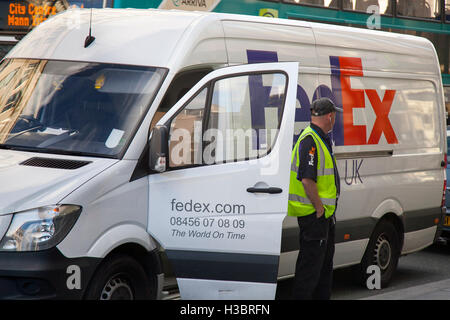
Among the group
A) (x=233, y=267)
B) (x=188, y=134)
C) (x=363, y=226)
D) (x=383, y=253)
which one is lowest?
(x=383, y=253)

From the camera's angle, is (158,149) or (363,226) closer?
(158,149)

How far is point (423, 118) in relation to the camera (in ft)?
31.0

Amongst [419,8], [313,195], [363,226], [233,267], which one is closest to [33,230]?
[233,267]

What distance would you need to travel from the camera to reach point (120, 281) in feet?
19.4

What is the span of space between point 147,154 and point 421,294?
3308mm

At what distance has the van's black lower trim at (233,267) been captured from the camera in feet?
19.9

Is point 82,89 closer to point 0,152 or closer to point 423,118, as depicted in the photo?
point 0,152

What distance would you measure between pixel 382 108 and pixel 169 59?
3.08 metres

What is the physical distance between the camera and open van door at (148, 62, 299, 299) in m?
6.02

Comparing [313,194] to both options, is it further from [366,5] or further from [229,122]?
[366,5]

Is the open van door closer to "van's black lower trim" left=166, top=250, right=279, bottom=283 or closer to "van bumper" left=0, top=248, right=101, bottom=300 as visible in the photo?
"van's black lower trim" left=166, top=250, right=279, bottom=283

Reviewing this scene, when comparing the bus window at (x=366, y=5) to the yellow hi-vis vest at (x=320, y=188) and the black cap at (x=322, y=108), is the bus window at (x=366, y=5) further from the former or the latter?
the yellow hi-vis vest at (x=320, y=188)

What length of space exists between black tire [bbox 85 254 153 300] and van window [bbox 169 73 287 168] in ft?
2.51

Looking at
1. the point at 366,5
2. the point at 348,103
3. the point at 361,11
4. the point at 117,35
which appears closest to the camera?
the point at 117,35
